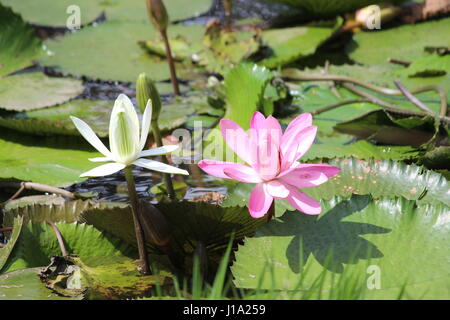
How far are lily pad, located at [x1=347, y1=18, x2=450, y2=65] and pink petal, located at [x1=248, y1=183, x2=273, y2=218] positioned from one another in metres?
1.73

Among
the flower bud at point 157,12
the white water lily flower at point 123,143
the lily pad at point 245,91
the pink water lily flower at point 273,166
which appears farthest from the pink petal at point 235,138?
the flower bud at point 157,12

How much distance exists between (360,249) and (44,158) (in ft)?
3.66

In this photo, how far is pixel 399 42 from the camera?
107 inches

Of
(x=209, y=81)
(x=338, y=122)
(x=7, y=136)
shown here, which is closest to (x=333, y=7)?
(x=209, y=81)

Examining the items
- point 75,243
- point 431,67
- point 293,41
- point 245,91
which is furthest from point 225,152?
point 293,41

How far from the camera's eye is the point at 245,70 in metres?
1.91

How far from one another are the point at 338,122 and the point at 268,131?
3.19 ft

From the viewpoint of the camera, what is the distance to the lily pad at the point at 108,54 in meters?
2.52

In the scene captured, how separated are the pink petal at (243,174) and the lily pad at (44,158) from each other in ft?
2.46

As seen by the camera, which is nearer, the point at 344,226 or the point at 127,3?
the point at 344,226

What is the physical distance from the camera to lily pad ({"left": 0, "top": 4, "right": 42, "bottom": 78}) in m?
2.35

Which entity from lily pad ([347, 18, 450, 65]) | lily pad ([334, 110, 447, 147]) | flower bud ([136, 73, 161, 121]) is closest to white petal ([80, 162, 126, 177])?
flower bud ([136, 73, 161, 121])

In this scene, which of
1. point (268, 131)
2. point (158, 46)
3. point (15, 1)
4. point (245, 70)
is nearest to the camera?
point (268, 131)

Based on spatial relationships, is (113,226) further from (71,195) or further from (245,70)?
(245,70)
